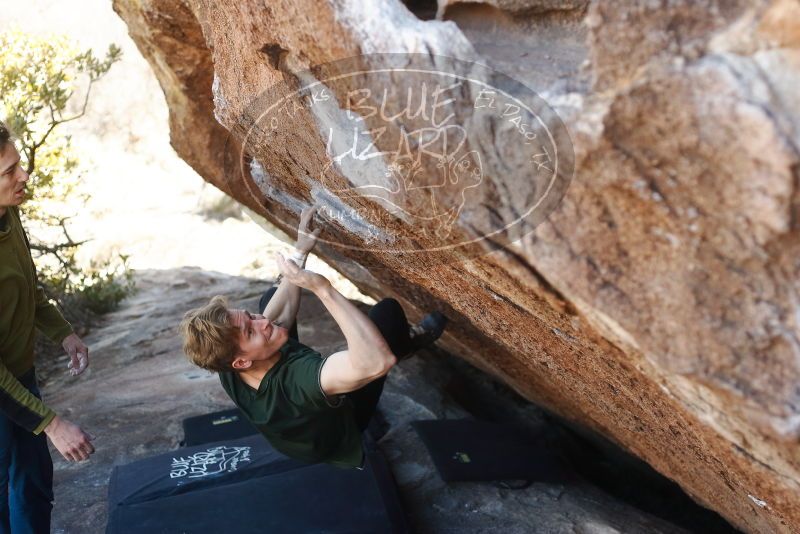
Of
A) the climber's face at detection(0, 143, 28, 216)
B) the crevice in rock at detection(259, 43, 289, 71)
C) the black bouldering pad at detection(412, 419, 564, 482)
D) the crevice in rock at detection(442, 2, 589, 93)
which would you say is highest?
the crevice in rock at detection(442, 2, 589, 93)

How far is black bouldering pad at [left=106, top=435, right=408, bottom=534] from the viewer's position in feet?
9.95

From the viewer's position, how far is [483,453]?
3.78 m

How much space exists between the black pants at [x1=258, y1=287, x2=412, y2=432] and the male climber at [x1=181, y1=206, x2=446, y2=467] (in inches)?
3.3

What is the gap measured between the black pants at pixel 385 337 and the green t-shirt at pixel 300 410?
163mm

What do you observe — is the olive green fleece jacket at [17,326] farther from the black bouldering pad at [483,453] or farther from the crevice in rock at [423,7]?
the black bouldering pad at [483,453]

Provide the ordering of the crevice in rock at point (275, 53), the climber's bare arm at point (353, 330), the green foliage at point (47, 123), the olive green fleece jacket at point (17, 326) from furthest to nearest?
the green foliage at point (47, 123), the olive green fleece jacket at point (17, 326), the climber's bare arm at point (353, 330), the crevice in rock at point (275, 53)

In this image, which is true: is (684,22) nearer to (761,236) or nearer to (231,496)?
(761,236)

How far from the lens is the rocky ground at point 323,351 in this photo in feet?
10.9

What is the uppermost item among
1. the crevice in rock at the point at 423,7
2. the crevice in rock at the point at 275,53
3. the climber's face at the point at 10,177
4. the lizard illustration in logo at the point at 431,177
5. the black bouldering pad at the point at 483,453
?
the crevice in rock at the point at 423,7

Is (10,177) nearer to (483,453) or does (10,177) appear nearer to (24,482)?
(24,482)

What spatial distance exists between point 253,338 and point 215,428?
153 centimetres

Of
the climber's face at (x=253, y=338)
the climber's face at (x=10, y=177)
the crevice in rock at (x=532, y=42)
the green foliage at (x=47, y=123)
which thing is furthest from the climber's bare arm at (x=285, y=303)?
the green foliage at (x=47, y=123)

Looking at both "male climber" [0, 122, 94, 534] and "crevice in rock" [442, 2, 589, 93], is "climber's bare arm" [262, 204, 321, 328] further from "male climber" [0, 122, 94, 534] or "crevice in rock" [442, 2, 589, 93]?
"crevice in rock" [442, 2, 589, 93]

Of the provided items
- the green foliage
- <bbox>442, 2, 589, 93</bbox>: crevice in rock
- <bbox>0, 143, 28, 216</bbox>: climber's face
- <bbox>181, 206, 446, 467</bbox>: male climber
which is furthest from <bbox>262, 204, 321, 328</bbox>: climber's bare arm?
the green foliage
